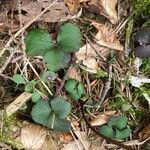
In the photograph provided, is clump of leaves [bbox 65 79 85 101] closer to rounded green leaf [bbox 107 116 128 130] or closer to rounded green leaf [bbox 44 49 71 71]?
rounded green leaf [bbox 44 49 71 71]

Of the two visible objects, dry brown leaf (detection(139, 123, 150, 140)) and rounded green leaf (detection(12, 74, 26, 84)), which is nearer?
rounded green leaf (detection(12, 74, 26, 84))

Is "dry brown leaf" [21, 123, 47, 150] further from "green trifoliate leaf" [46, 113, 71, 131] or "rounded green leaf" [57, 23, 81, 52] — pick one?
"rounded green leaf" [57, 23, 81, 52]

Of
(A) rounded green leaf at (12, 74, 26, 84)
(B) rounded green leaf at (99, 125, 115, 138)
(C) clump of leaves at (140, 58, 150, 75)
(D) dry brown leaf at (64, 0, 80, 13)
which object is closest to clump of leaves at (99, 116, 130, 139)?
(B) rounded green leaf at (99, 125, 115, 138)

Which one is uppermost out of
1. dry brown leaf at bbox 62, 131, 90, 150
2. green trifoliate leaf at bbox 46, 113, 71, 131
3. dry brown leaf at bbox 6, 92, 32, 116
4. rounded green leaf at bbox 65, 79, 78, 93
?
rounded green leaf at bbox 65, 79, 78, 93

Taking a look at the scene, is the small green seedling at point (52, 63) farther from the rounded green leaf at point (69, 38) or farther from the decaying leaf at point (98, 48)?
the decaying leaf at point (98, 48)

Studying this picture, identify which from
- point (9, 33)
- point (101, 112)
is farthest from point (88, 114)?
point (9, 33)

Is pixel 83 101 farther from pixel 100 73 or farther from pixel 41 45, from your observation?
pixel 41 45

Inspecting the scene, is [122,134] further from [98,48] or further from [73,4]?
[73,4]

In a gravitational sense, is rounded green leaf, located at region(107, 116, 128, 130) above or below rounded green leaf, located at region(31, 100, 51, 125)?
below
